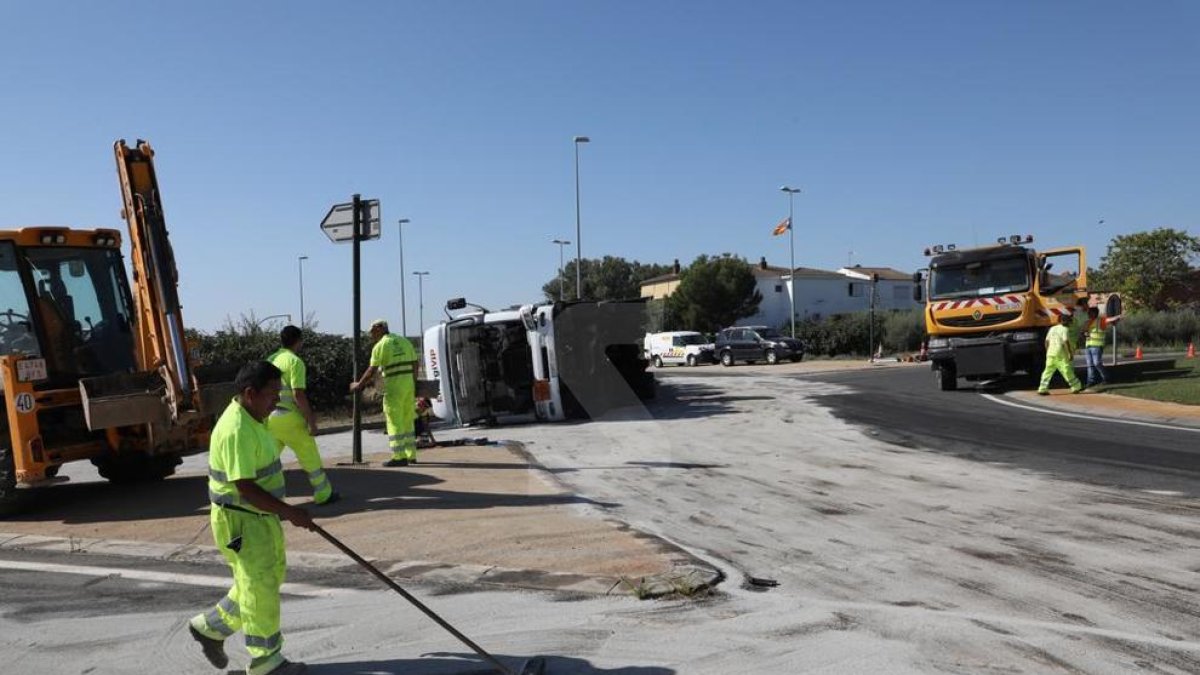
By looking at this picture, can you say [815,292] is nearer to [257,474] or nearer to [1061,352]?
[1061,352]

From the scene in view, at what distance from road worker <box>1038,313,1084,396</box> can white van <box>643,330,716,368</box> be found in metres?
25.4

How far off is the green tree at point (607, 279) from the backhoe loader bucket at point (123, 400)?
2617 inches

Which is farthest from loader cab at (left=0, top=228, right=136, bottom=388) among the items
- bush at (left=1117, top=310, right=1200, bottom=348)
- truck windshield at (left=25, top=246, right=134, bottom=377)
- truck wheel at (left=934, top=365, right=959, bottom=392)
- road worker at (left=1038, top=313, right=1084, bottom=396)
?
bush at (left=1117, top=310, right=1200, bottom=348)

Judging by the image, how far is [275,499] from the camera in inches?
167

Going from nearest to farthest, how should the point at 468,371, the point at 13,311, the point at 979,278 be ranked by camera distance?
the point at 13,311
the point at 468,371
the point at 979,278

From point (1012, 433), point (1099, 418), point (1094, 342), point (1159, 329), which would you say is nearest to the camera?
point (1012, 433)

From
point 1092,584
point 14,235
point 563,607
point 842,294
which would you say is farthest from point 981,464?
point 842,294

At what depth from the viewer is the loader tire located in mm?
10445

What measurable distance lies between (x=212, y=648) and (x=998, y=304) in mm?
17158

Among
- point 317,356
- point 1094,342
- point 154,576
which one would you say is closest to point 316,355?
point 317,356

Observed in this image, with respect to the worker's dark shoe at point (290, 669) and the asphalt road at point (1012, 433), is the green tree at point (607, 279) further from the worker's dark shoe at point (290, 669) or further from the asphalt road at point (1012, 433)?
the worker's dark shoe at point (290, 669)

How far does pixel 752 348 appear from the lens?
134ft

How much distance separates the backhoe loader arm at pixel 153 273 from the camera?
29.1 ft

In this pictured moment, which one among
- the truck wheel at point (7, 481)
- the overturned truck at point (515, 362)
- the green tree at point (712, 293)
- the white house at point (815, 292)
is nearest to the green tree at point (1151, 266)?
the white house at point (815, 292)
